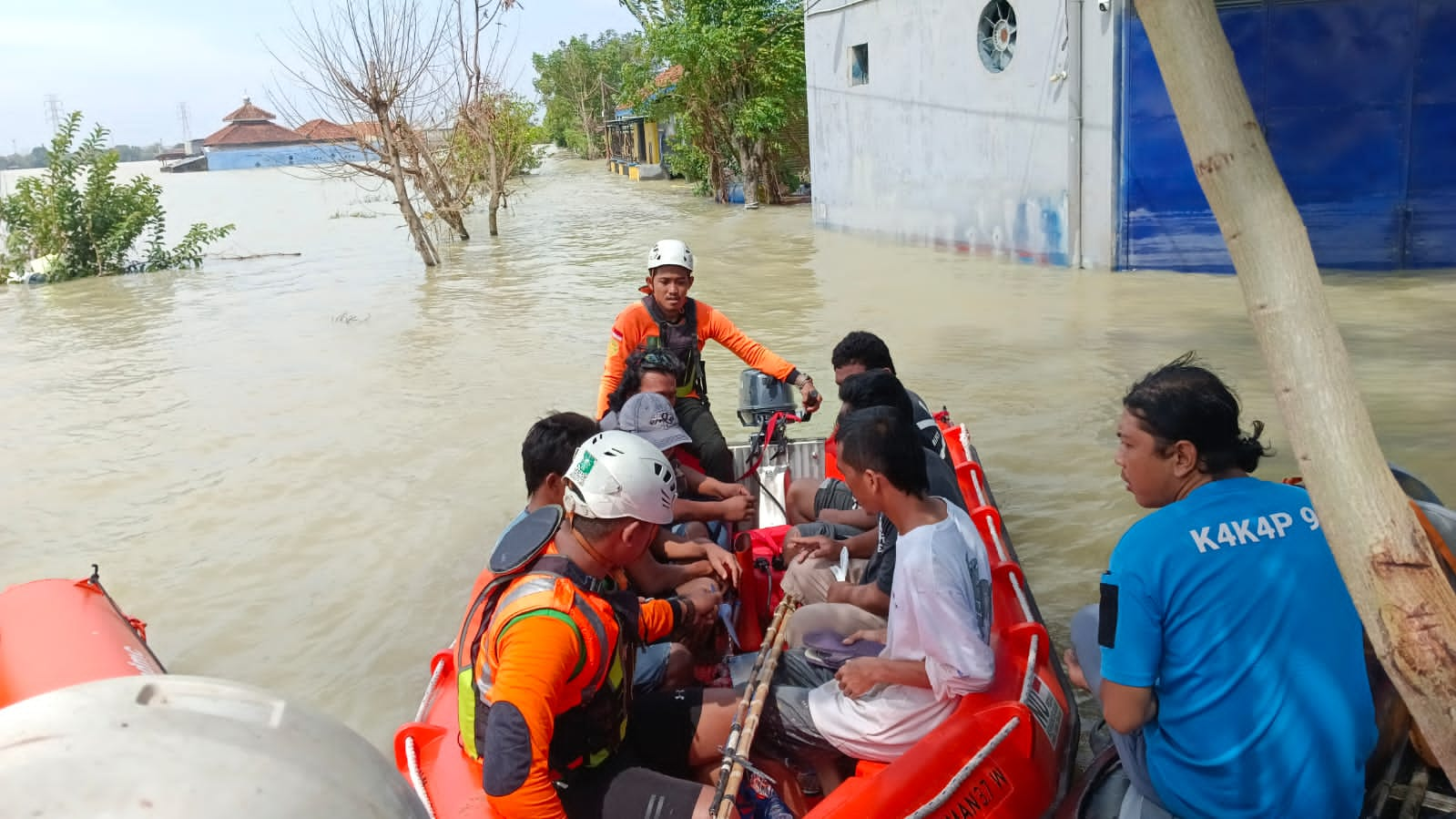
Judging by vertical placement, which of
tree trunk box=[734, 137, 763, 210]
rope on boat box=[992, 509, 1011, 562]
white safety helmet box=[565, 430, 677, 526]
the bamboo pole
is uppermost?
tree trunk box=[734, 137, 763, 210]

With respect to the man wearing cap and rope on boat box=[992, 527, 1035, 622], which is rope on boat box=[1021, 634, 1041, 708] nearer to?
rope on boat box=[992, 527, 1035, 622]

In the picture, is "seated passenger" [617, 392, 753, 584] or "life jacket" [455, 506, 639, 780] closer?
"life jacket" [455, 506, 639, 780]

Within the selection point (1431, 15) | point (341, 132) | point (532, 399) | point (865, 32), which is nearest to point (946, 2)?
point (865, 32)

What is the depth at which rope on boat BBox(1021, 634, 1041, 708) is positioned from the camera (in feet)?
8.87

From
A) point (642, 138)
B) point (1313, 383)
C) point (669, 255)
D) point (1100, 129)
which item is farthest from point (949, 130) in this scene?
point (642, 138)

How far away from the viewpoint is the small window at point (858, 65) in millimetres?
16359

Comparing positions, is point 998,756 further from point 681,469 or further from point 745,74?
point 745,74

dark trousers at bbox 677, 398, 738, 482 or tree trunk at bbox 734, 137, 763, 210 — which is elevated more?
Answer: tree trunk at bbox 734, 137, 763, 210

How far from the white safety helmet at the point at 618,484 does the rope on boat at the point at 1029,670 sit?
106cm

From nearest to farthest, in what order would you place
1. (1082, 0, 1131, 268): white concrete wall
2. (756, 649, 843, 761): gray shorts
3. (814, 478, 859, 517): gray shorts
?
(756, 649, 843, 761): gray shorts → (814, 478, 859, 517): gray shorts → (1082, 0, 1131, 268): white concrete wall

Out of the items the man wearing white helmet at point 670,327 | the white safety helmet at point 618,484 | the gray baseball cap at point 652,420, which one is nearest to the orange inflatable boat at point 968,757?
the white safety helmet at point 618,484

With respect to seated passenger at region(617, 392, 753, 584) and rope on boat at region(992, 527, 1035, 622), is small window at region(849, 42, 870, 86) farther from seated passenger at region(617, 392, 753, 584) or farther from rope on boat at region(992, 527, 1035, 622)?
rope on boat at region(992, 527, 1035, 622)

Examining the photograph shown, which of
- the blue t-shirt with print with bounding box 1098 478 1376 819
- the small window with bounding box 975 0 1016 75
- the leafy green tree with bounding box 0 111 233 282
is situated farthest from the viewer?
the leafy green tree with bounding box 0 111 233 282

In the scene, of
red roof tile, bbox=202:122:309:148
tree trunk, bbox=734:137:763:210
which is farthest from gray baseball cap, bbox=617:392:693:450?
red roof tile, bbox=202:122:309:148
